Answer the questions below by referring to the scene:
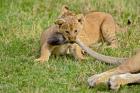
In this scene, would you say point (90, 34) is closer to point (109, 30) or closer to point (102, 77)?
point (109, 30)

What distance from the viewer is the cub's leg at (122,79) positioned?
19.9ft

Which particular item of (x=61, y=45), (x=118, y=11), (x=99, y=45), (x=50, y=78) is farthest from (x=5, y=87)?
(x=118, y=11)

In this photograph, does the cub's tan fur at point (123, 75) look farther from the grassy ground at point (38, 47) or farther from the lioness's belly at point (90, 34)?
the lioness's belly at point (90, 34)

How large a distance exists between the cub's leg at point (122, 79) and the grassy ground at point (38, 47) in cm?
7

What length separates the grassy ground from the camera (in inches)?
246

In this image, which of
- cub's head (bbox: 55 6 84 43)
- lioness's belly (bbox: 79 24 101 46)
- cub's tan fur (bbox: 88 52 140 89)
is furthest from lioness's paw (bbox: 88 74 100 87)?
lioness's belly (bbox: 79 24 101 46)

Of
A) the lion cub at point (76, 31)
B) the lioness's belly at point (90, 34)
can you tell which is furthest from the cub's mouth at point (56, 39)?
the lioness's belly at point (90, 34)

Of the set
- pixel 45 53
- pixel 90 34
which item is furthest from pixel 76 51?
pixel 90 34

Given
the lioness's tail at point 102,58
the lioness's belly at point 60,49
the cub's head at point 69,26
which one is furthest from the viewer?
the lioness's belly at point 60,49

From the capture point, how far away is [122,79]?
618 cm

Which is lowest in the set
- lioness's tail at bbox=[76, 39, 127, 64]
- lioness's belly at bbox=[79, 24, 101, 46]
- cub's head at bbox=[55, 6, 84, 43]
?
lioness's tail at bbox=[76, 39, 127, 64]

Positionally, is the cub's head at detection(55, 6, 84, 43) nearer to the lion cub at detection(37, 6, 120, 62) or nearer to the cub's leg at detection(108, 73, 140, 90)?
the lion cub at detection(37, 6, 120, 62)

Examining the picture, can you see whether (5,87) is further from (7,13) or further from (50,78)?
(7,13)

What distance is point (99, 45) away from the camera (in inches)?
339
